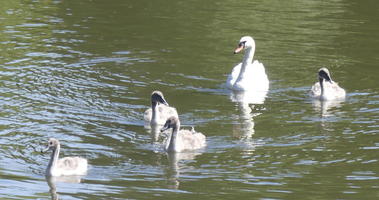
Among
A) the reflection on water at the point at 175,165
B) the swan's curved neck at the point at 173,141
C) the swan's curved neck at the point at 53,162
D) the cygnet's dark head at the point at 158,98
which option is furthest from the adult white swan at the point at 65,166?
the cygnet's dark head at the point at 158,98

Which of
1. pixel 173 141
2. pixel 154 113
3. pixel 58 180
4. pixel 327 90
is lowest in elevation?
pixel 58 180

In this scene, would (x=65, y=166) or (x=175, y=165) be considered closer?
(x=65, y=166)

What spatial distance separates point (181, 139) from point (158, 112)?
6.37 ft

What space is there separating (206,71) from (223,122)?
4.80 metres

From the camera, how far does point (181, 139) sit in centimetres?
1692

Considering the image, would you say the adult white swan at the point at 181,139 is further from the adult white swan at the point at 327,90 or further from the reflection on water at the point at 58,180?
the adult white swan at the point at 327,90

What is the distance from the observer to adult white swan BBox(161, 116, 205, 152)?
16766 mm

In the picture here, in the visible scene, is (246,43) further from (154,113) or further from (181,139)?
(181,139)

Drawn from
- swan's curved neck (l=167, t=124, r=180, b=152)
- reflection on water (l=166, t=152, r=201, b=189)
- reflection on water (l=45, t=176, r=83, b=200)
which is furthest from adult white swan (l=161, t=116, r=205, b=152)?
reflection on water (l=45, t=176, r=83, b=200)

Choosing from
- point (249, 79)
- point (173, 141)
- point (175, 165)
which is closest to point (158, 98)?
point (173, 141)

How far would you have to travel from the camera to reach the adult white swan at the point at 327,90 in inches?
815

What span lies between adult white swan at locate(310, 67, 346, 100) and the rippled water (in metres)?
0.30

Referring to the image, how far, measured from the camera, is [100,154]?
16297 millimetres

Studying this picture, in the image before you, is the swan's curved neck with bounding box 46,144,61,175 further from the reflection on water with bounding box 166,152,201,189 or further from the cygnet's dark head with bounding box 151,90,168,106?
the cygnet's dark head with bounding box 151,90,168,106
